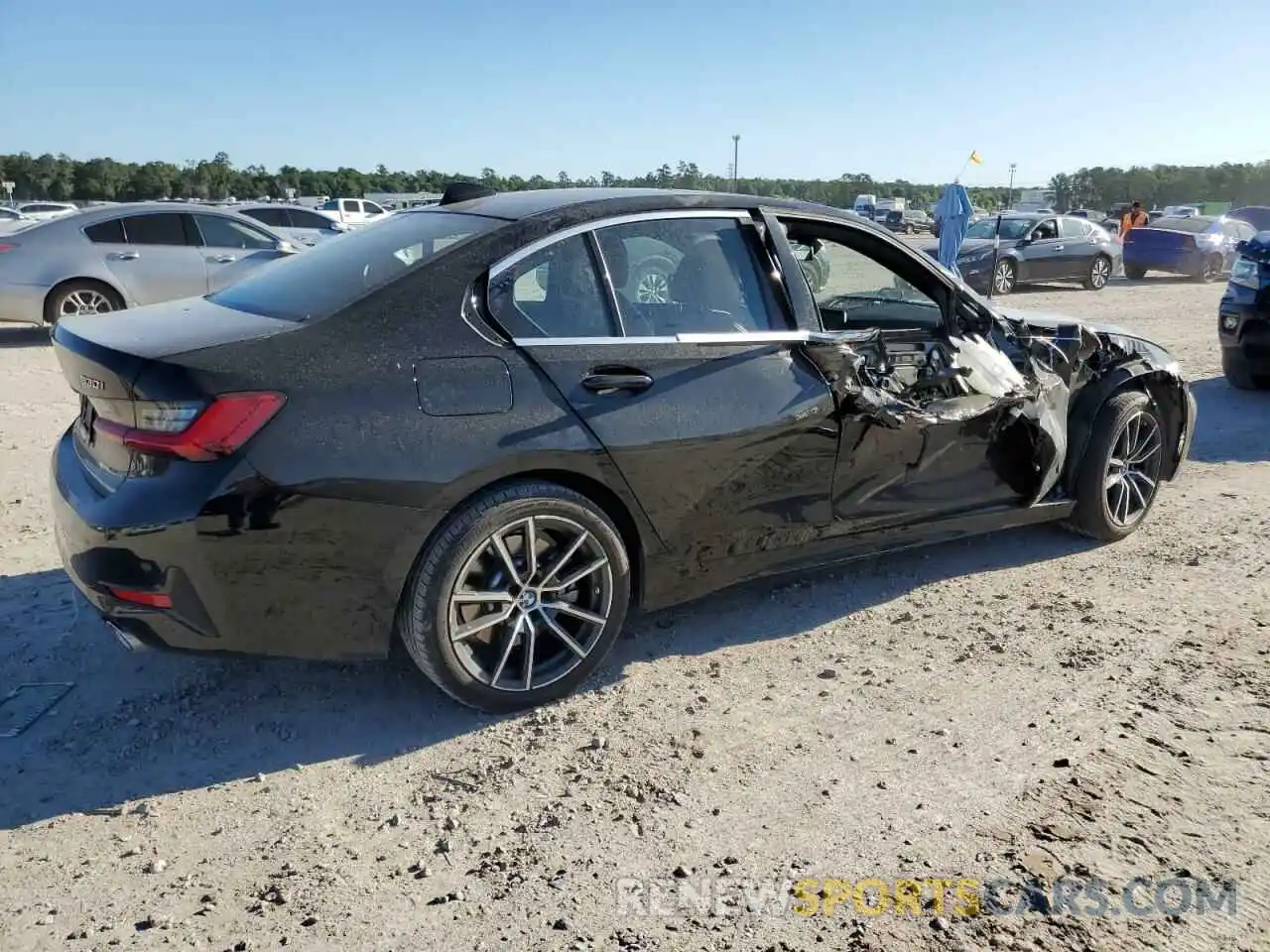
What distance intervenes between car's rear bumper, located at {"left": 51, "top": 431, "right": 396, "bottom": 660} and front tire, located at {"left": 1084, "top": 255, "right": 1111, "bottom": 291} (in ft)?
61.8

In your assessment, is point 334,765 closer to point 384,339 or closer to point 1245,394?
point 384,339

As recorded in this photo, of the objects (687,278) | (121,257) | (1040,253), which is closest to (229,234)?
(121,257)

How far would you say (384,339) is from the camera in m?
3.03

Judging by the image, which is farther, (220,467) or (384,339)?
(384,339)

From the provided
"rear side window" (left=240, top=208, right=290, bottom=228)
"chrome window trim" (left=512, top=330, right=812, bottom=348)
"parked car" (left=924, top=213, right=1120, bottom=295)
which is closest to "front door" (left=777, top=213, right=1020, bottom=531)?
"chrome window trim" (left=512, top=330, right=812, bottom=348)

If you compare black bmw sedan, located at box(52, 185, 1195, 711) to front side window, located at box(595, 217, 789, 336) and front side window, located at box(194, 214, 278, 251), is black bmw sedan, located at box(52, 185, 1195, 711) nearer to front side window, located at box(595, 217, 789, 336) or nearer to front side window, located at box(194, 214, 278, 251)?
front side window, located at box(595, 217, 789, 336)

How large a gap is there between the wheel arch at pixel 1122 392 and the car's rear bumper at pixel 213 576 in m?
3.35

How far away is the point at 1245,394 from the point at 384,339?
326 inches

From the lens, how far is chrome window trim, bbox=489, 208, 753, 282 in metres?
3.28

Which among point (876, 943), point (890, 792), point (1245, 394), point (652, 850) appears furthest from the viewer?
point (1245, 394)

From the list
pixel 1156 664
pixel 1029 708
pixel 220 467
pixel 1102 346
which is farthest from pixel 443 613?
pixel 1102 346

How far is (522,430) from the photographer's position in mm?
3117

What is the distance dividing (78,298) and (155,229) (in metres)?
1.13

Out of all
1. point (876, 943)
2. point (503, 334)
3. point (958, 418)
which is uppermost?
point (503, 334)
